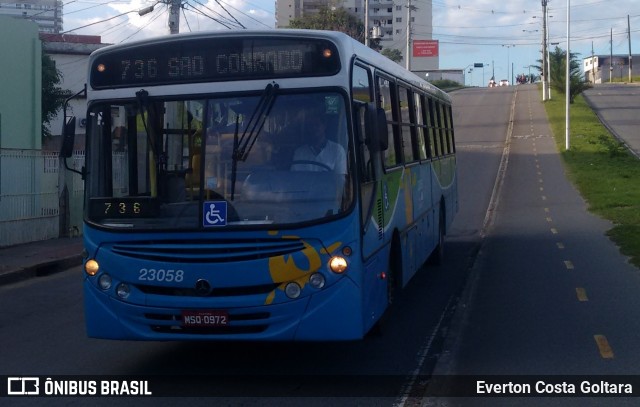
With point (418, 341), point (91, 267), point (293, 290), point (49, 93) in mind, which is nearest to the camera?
point (293, 290)

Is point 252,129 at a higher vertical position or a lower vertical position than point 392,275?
higher

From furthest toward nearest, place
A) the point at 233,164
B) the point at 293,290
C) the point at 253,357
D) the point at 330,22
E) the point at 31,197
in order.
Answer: the point at 330,22
the point at 31,197
the point at 253,357
the point at 233,164
the point at 293,290

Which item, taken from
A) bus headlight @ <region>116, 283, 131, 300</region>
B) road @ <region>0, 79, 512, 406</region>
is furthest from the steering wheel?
road @ <region>0, 79, 512, 406</region>

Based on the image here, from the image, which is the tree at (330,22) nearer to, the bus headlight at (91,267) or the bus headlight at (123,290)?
the bus headlight at (91,267)

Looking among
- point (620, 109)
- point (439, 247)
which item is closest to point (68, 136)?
point (439, 247)

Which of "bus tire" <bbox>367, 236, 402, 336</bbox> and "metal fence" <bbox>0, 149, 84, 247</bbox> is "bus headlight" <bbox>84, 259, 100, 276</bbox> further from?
"metal fence" <bbox>0, 149, 84, 247</bbox>

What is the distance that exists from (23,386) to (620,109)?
2678 inches

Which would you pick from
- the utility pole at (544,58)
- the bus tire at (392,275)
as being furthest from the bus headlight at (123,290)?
the utility pole at (544,58)

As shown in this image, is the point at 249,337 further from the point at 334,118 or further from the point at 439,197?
the point at 439,197

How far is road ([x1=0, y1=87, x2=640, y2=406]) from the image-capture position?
26.4 feet

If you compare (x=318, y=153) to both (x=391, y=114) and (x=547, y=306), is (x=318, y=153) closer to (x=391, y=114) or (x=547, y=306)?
(x=391, y=114)

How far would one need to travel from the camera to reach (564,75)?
7200 cm

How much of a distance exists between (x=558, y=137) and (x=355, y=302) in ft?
149

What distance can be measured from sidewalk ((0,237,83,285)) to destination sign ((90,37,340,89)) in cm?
875
